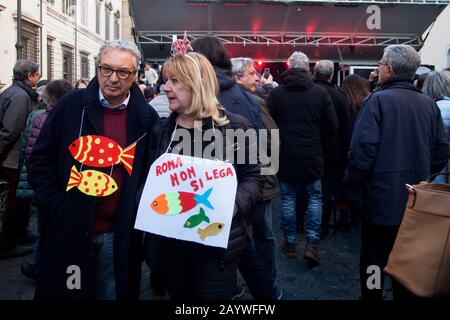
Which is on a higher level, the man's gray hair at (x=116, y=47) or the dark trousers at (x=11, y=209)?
the man's gray hair at (x=116, y=47)

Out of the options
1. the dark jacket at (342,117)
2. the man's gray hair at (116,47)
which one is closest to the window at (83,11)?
the dark jacket at (342,117)

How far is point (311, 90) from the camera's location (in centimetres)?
472

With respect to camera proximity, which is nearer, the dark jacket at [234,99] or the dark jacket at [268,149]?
the dark jacket at [234,99]

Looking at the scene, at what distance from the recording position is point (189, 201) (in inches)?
88.9

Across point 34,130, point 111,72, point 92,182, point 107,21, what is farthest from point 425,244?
point 107,21

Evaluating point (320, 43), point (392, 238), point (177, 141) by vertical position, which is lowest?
point (392, 238)

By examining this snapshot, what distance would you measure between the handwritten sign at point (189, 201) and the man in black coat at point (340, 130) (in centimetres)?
328

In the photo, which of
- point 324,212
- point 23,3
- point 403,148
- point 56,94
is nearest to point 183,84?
point 403,148

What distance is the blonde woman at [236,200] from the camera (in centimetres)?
236

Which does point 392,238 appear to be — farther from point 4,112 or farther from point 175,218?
point 4,112

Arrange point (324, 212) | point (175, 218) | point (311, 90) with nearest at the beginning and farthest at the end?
point (175, 218) → point (311, 90) → point (324, 212)

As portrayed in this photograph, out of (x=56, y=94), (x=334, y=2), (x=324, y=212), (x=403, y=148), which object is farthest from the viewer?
(x=334, y=2)

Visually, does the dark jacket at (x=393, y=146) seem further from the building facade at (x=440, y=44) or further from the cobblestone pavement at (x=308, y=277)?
the building facade at (x=440, y=44)
